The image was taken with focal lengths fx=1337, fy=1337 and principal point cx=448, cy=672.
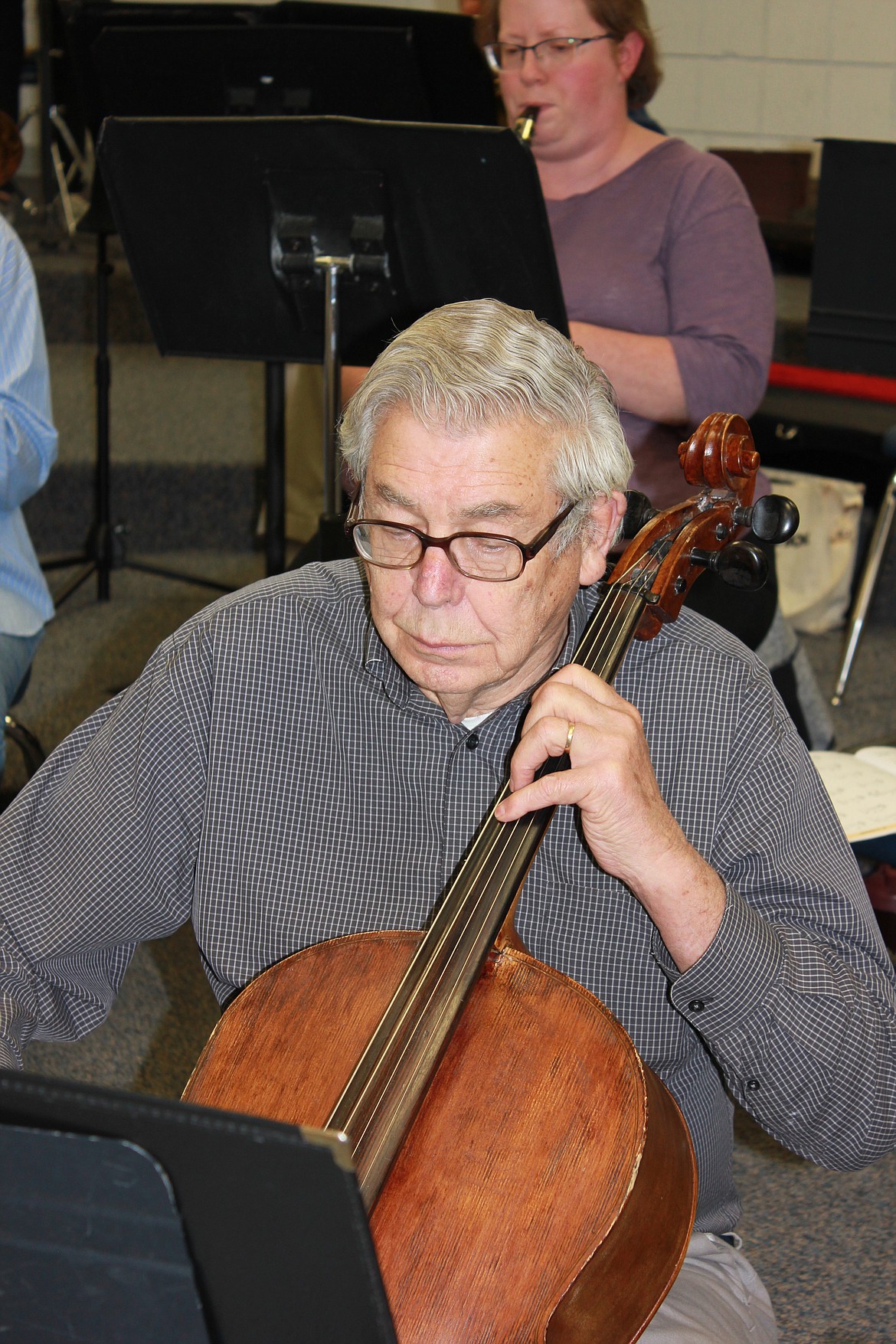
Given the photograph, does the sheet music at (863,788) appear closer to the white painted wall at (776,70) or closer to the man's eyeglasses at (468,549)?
the man's eyeglasses at (468,549)

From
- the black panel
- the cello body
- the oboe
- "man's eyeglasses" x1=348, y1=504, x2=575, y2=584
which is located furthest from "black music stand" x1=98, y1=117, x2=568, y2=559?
the black panel

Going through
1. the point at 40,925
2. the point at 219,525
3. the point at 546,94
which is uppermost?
the point at 546,94

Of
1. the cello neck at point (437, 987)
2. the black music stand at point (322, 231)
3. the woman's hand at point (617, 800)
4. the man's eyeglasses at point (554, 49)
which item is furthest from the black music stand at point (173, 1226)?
the man's eyeglasses at point (554, 49)

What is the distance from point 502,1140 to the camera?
0.91 meters

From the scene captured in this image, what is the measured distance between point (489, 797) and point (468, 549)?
0.72 feet

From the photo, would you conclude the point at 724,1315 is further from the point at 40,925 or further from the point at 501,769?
the point at 40,925

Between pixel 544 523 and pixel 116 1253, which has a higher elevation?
pixel 544 523

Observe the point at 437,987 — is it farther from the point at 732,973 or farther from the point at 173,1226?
the point at 173,1226

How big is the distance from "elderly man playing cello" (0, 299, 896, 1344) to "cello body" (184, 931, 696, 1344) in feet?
0.39

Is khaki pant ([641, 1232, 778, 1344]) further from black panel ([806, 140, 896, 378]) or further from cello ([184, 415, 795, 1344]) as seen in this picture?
black panel ([806, 140, 896, 378])

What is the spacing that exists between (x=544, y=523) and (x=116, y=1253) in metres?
0.66

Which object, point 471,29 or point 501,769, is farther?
point 471,29

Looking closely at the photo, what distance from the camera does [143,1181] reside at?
56 cm

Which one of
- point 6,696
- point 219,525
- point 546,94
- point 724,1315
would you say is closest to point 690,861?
point 724,1315
